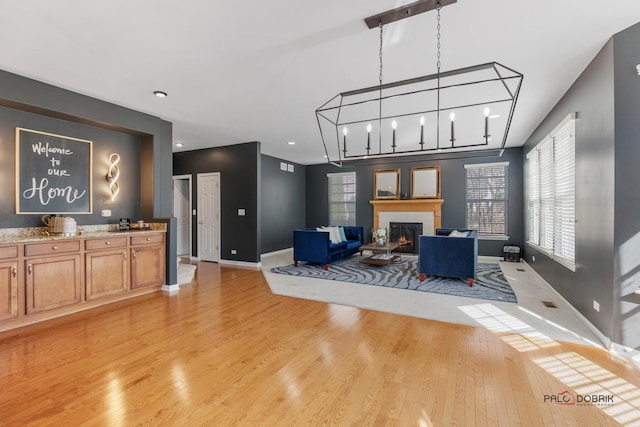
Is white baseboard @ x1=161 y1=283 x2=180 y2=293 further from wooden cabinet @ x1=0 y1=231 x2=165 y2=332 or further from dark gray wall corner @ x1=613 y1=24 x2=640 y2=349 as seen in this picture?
dark gray wall corner @ x1=613 y1=24 x2=640 y2=349

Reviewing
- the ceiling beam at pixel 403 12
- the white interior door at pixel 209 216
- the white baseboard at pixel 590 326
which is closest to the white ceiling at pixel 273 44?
the ceiling beam at pixel 403 12

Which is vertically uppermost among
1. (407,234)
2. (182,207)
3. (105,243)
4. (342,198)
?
(342,198)

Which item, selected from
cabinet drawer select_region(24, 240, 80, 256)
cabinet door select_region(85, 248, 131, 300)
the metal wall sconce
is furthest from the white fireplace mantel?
cabinet drawer select_region(24, 240, 80, 256)

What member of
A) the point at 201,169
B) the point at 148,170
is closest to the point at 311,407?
the point at 148,170

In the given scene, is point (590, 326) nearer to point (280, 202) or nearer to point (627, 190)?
point (627, 190)

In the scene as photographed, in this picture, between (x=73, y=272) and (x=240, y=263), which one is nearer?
(x=73, y=272)

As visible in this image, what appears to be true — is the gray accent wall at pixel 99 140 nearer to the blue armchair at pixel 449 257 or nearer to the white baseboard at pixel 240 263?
the white baseboard at pixel 240 263

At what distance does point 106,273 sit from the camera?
12.4 feet

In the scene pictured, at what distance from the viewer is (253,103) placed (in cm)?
407

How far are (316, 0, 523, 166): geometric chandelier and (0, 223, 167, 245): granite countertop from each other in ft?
9.46

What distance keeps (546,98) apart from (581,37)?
1572mm

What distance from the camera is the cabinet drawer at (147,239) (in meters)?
4.13

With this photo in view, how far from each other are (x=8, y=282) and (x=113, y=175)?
1836mm

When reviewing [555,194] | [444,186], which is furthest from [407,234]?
[555,194]
